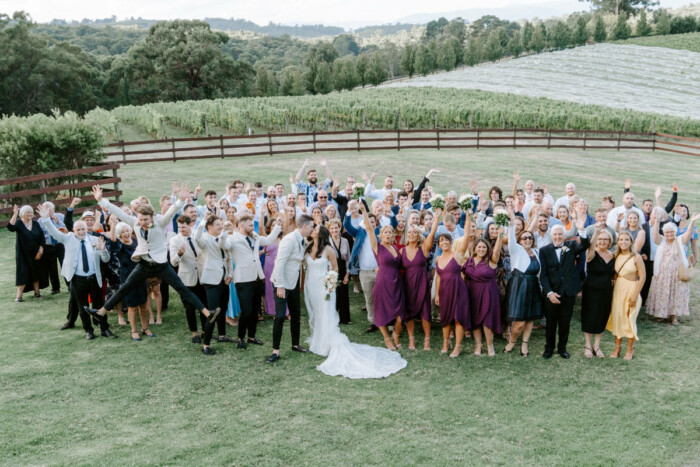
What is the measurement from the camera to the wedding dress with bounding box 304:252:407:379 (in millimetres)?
6719

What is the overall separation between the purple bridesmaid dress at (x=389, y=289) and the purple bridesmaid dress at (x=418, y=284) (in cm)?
10

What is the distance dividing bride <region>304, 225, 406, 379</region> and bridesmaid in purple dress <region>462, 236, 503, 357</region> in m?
1.13

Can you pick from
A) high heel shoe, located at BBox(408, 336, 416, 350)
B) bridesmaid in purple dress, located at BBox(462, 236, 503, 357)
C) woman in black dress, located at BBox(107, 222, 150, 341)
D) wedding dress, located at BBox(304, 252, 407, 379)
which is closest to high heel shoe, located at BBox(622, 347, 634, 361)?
bridesmaid in purple dress, located at BBox(462, 236, 503, 357)

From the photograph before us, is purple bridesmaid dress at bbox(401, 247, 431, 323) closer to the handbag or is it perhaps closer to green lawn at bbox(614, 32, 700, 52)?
the handbag

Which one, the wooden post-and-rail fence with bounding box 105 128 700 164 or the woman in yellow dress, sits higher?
the wooden post-and-rail fence with bounding box 105 128 700 164

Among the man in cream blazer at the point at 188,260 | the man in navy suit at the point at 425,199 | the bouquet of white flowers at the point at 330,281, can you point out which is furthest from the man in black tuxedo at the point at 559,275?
the man in cream blazer at the point at 188,260

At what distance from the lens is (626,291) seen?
22.6 feet

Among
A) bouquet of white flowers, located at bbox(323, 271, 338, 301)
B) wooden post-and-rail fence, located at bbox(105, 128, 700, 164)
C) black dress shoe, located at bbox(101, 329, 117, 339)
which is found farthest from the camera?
wooden post-and-rail fence, located at bbox(105, 128, 700, 164)

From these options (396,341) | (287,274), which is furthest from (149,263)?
(396,341)

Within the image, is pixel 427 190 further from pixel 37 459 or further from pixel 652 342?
pixel 37 459

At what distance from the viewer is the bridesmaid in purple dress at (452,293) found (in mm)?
7039

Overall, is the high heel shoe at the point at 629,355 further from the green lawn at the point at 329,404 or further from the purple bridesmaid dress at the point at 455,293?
the purple bridesmaid dress at the point at 455,293

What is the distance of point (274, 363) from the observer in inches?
271

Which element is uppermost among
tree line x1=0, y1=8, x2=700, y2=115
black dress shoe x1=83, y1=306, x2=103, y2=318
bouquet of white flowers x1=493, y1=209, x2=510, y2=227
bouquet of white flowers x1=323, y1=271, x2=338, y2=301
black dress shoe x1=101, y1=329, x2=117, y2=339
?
tree line x1=0, y1=8, x2=700, y2=115
